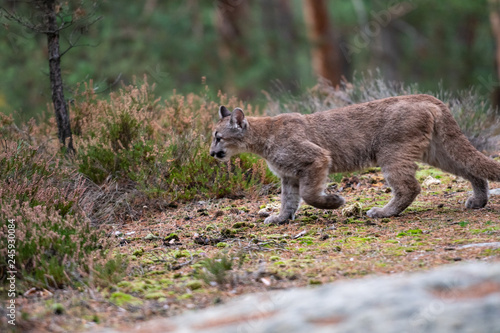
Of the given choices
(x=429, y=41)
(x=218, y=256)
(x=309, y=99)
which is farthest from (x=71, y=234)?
(x=429, y=41)

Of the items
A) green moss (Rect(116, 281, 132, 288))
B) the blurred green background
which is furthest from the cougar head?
the blurred green background

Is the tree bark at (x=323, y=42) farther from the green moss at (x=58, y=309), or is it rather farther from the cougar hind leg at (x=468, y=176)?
the green moss at (x=58, y=309)

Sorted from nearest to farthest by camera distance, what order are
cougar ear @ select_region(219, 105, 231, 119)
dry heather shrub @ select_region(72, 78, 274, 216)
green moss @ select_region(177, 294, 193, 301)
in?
green moss @ select_region(177, 294, 193, 301)
cougar ear @ select_region(219, 105, 231, 119)
dry heather shrub @ select_region(72, 78, 274, 216)

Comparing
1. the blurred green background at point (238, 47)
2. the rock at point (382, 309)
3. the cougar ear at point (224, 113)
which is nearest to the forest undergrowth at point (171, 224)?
the cougar ear at point (224, 113)

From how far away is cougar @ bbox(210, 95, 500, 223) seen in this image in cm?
628

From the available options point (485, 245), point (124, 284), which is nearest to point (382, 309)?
point (124, 284)

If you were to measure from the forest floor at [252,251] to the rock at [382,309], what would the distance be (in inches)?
46.9

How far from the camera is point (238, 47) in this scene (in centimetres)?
2092

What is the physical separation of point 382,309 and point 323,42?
16411mm

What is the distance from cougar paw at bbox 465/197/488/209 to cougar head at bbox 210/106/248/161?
2.70 metres

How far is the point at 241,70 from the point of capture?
2106 cm

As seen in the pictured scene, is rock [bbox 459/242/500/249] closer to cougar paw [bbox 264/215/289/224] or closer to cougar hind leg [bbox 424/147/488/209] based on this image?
cougar hind leg [bbox 424/147/488/209]

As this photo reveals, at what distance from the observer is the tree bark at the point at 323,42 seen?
18062 mm

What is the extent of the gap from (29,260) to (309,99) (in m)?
7.49
